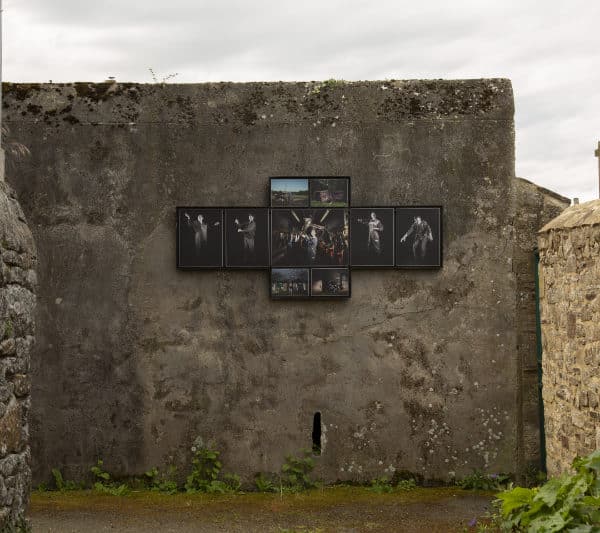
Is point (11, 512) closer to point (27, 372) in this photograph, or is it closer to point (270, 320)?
point (27, 372)

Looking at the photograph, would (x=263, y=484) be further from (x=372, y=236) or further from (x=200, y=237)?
(x=372, y=236)

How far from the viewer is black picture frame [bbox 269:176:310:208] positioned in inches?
311

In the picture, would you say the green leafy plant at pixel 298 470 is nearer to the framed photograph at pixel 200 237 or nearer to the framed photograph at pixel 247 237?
the framed photograph at pixel 247 237

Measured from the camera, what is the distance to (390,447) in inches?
310

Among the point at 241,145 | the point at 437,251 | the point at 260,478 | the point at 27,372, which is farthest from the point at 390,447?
the point at 27,372

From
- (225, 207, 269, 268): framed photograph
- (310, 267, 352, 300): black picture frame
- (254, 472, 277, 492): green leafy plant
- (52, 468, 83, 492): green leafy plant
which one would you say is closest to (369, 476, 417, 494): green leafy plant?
(254, 472, 277, 492): green leafy plant

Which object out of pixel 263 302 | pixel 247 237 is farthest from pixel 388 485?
pixel 247 237

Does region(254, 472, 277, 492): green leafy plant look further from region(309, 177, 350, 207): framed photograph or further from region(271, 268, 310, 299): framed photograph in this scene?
region(309, 177, 350, 207): framed photograph

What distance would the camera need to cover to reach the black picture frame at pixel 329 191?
25.9 ft

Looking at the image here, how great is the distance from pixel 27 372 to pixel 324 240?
346cm

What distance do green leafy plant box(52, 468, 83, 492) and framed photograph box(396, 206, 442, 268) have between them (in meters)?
3.63

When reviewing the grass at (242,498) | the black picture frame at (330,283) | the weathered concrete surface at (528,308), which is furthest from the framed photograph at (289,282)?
the weathered concrete surface at (528,308)

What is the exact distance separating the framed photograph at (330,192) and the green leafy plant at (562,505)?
3.32m

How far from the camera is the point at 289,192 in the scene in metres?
7.92
